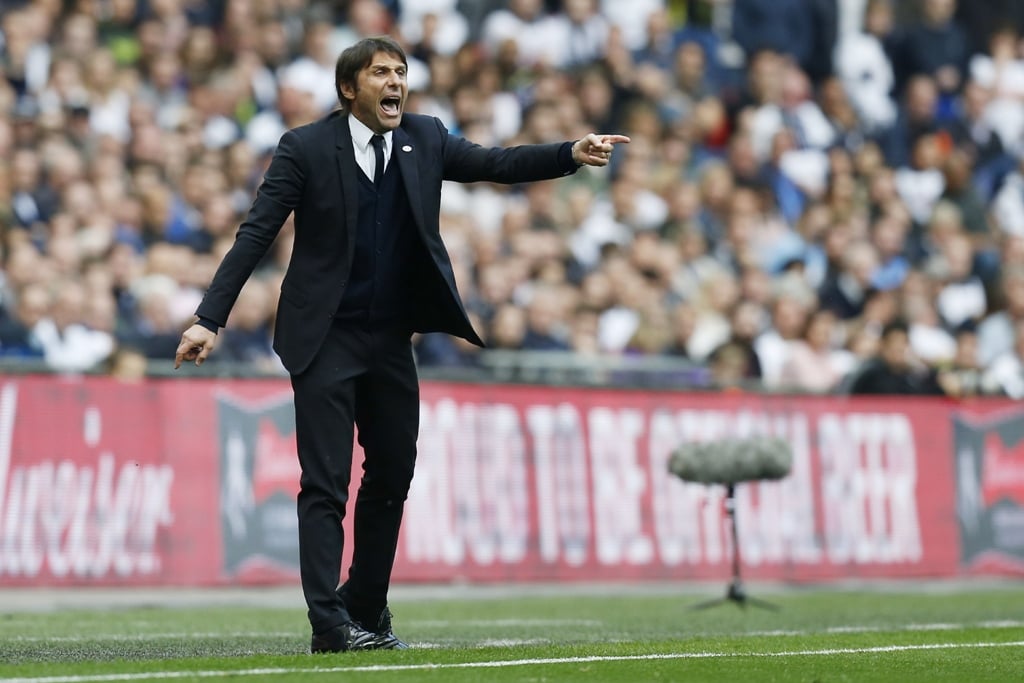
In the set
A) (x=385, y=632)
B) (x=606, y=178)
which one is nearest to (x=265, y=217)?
(x=385, y=632)

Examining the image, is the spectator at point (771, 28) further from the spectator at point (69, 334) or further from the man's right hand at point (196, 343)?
the man's right hand at point (196, 343)

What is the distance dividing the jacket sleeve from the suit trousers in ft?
1.44

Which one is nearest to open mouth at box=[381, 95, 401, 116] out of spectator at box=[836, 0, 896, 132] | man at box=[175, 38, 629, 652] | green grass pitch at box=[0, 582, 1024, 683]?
man at box=[175, 38, 629, 652]

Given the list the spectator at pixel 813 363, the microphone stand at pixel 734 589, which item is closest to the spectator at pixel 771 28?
the spectator at pixel 813 363

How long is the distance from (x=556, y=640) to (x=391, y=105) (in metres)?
2.73

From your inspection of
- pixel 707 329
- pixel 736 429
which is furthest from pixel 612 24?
pixel 736 429

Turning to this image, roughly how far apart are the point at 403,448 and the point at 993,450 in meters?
10.00

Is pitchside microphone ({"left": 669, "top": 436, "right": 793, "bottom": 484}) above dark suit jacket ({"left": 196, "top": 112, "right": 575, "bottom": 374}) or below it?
below

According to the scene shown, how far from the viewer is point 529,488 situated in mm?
15555

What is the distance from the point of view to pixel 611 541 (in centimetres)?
1577

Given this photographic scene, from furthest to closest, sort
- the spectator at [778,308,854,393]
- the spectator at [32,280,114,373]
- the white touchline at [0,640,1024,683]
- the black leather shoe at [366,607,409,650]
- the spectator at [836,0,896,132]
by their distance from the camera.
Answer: the spectator at [836,0,896,132] → the spectator at [778,308,854,393] → the spectator at [32,280,114,373] → the black leather shoe at [366,607,409,650] → the white touchline at [0,640,1024,683]

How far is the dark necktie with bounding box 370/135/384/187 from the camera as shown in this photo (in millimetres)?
8305

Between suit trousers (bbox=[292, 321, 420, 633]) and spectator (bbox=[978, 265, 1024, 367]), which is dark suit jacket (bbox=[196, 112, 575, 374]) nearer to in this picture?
suit trousers (bbox=[292, 321, 420, 633])

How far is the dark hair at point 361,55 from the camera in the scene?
814 cm
